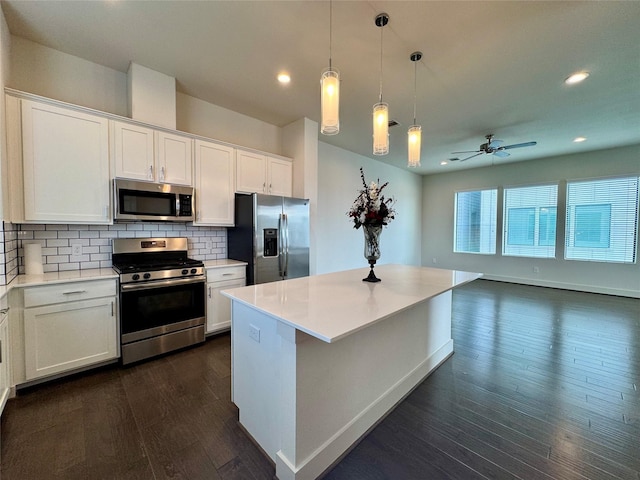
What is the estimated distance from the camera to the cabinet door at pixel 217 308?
10.0 ft

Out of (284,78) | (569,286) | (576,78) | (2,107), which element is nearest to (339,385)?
(284,78)

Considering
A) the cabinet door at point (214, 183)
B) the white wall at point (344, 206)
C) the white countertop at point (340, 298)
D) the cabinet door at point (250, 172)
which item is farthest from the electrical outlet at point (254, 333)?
the white wall at point (344, 206)

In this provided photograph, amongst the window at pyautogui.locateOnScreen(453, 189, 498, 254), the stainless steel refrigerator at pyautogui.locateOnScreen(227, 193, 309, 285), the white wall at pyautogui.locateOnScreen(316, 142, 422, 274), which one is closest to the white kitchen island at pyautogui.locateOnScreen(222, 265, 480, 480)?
the stainless steel refrigerator at pyautogui.locateOnScreen(227, 193, 309, 285)

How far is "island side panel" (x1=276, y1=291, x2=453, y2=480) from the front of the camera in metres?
1.33

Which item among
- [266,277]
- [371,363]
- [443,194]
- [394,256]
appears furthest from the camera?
[443,194]

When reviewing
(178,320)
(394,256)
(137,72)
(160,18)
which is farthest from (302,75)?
(394,256)

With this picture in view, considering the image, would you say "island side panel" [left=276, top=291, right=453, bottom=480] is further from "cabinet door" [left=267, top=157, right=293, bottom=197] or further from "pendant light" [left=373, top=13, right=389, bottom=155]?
"cabinet door" [left=267, top=157, right=293, bottom=197]

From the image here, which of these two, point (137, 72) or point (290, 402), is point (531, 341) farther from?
point (137, 72)

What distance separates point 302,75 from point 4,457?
371 cm

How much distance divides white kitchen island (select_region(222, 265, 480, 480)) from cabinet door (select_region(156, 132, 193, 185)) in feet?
6.20

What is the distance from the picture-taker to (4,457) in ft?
4.93

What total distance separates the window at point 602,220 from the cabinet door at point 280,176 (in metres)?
6.16

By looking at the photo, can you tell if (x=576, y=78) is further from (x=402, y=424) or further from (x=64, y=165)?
(x=64, y=165)

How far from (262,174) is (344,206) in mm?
2337
